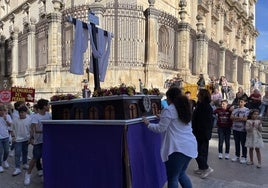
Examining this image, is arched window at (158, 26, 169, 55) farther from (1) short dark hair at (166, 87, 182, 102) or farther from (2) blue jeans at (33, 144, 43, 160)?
(1) short dark hair at (166, 87, 182, 102)

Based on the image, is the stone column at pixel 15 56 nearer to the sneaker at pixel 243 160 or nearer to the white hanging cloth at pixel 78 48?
the white hanging cloth at pixel 78 48

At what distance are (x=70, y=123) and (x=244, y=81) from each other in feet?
99.0

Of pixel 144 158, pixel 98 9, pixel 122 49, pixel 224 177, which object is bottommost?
pixel 224 177

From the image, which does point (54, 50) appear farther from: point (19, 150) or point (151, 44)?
point (19, 150)

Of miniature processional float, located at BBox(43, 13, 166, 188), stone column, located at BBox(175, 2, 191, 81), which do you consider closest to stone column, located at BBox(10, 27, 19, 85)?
stone column, located at BBox(175, 2, 191, 81)

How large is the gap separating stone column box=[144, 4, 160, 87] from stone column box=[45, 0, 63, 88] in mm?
5006

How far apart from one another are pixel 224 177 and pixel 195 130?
4.02 feet

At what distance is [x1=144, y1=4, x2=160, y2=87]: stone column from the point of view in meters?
16.2

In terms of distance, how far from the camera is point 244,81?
105ft

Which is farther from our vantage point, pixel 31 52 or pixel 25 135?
pixel 31 52

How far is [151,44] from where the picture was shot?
1653 centimetres

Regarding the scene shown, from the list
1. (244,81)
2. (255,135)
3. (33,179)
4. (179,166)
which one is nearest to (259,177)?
(255,135)

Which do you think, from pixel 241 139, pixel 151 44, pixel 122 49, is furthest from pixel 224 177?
pixel 151 44

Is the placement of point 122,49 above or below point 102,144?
above
